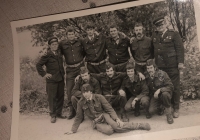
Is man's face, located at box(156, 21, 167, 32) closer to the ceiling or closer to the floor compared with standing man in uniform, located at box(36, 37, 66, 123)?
closer to the ceiling

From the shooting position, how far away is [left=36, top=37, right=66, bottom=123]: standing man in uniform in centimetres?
62

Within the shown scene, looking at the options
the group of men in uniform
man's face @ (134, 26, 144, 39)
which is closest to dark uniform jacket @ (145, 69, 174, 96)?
the group of men in uniform

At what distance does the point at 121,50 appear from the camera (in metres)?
0.61

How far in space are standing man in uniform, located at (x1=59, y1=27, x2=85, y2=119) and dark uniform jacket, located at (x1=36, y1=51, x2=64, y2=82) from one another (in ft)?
0.06

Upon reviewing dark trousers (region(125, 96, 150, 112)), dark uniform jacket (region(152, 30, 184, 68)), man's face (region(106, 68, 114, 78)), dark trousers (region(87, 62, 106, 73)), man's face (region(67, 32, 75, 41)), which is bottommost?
dark trousers (region(125, 96, 150, 112))

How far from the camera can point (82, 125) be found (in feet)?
1.94

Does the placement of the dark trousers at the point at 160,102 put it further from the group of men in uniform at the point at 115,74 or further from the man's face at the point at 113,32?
the man's face at the point at 113,32

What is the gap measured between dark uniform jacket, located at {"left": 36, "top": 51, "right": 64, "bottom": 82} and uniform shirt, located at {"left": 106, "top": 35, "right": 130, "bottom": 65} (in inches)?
5.4

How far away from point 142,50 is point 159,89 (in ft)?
0.36

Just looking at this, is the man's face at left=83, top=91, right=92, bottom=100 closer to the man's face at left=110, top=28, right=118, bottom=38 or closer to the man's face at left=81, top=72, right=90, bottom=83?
the man's face at left=81, top=72, right=90, bottom=83

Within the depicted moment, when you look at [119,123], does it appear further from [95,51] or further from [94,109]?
[95,51]

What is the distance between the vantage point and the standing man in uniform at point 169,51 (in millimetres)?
587

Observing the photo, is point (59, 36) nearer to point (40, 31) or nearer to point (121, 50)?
A: point (40, 31)

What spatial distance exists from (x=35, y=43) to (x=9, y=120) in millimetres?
221
